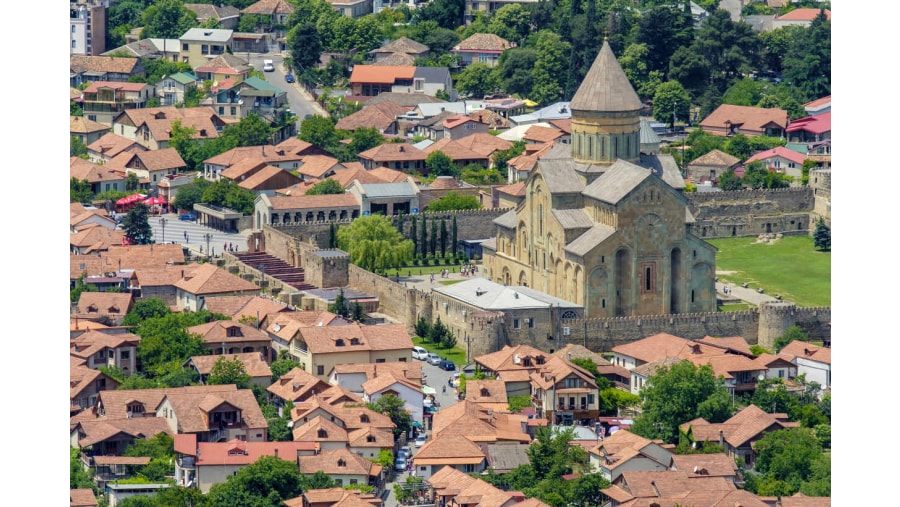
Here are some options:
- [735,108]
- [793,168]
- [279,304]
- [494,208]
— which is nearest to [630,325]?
[279,304]

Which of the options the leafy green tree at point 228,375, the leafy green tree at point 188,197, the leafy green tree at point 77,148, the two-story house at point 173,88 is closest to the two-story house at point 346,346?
the leafy green tree at point 228,375

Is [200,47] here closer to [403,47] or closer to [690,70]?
[403,47]

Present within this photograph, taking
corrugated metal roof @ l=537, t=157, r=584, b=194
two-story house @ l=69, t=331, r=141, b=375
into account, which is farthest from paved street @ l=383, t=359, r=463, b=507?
corrugated metal roof @ l=537, t=157, r=584, b=194

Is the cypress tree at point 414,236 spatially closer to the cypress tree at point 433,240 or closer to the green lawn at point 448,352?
the cypress tree at point 433,240

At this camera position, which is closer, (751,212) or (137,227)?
(137,227)

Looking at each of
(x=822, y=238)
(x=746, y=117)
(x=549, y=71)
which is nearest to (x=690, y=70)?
(x=746, y=117)

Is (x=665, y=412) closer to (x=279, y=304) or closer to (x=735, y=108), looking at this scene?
(x=279, y=304)
